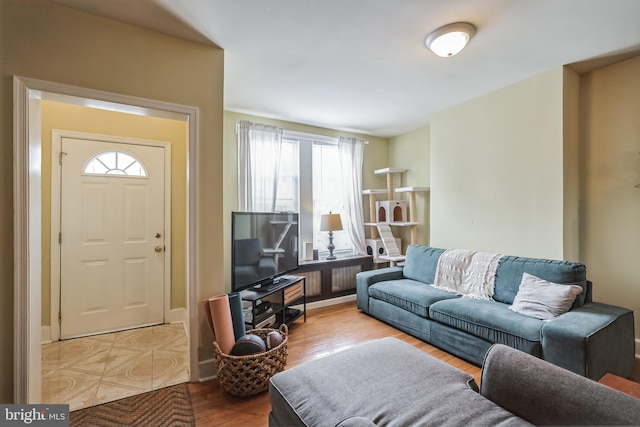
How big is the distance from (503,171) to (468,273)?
1130mm

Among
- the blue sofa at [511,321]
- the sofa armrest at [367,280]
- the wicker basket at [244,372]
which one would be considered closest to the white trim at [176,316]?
the wicker basket at [244,372]

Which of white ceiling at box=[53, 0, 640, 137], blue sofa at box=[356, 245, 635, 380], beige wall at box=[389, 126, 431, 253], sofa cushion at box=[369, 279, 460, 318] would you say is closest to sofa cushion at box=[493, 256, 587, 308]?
blue sofa at box=[356, 245, 635, 380]

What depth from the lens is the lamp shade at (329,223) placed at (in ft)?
12.6

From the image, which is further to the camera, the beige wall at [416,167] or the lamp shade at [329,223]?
the beige wall at [416,167]

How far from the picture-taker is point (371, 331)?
307 centimetres

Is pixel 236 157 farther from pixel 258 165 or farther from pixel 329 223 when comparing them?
pixel 329 223

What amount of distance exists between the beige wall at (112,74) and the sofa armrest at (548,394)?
1905 millimetres

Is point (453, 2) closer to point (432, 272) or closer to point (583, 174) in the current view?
point (583, 174)

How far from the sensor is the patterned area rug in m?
1.75

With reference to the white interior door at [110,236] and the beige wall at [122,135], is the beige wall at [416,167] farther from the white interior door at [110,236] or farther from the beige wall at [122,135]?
the white interior door at [110,236]

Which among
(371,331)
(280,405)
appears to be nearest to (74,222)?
(280,405)

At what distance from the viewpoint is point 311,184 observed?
409 centimetres

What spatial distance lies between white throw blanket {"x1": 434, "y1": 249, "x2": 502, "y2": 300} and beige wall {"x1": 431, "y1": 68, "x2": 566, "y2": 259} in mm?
263

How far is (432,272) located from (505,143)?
1.58 metres
